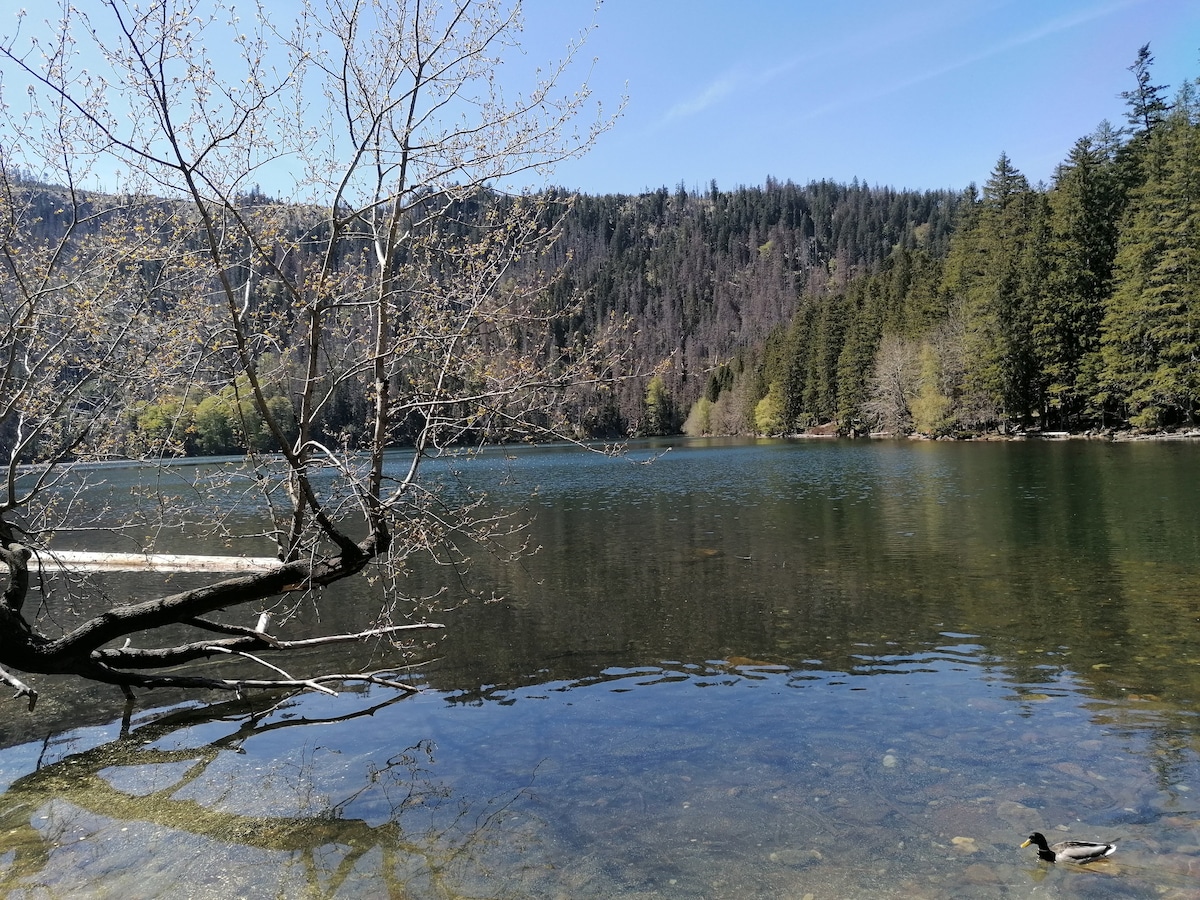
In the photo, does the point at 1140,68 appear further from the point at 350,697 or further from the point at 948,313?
the point at 350,697

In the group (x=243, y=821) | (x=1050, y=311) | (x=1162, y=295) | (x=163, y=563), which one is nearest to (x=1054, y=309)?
(x=1050, y=311)

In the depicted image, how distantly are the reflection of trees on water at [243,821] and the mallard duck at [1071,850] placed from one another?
13.6 feet

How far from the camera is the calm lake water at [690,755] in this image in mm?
5785

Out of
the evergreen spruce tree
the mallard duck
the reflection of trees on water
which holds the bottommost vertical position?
the reflection of trees on water

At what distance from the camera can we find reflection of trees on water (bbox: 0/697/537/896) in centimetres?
593

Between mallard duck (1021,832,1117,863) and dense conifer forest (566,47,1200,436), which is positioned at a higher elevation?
dense conifer forest (566,47,1200,436)

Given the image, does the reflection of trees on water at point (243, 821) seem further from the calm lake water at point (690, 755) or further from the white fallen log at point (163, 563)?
the white fallen log at point (163, 563)

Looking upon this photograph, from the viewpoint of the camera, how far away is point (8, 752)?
28.8 feet

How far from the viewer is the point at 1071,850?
545cm

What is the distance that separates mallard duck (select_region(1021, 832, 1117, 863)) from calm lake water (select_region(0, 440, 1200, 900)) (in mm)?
110

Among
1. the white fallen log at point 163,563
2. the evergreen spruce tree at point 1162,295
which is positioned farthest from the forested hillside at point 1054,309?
the white fallen log at point 163,563

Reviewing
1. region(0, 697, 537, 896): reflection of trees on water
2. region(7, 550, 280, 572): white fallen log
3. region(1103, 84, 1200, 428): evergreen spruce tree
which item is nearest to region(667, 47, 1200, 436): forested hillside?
region(1103, 84, 1200, 428): evergreen spruce tree

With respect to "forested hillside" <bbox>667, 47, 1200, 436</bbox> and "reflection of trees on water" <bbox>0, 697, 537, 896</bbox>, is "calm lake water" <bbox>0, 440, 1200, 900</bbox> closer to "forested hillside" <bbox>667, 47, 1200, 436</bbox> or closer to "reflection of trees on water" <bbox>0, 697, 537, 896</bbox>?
"reflection of trees on water" <bbox>0, 697, 537, 896</bbox>

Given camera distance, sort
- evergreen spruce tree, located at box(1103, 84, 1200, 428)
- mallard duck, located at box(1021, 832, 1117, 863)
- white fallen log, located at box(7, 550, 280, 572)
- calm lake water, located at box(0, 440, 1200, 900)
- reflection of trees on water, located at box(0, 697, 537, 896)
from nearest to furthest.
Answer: mallard duck, located at box(1021, 832, 1117, 863), calm lake water, located at box(0, 440, 1200, 900), reflection of trees on water, located at box(0, 697, 537, 896), white fallen log, located at box(7, 550, 280, 572), evergreen spruce tree, located at box(1103, 84, 1200, 428)
